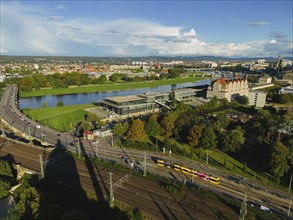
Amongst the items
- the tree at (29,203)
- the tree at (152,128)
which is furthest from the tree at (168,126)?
the tree at (29,203)

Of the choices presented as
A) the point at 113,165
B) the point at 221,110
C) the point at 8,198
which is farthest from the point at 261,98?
the point at 8,198

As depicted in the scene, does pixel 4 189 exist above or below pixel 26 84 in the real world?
below

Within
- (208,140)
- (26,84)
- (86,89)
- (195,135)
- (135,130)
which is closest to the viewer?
(208,140)

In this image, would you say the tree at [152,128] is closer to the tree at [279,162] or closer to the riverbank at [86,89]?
the tree at [279,162]

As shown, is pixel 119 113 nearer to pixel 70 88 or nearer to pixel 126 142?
pixel 126 142

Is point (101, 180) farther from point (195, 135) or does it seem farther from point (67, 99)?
point (67, 99)

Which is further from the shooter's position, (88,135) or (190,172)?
(88,135)

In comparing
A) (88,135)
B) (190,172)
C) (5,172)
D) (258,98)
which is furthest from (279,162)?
(258,98)

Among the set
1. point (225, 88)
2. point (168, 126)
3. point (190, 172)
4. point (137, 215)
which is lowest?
point (190, 172)
